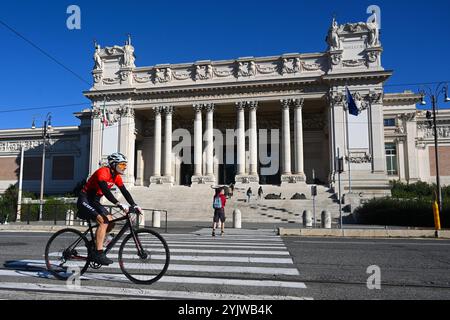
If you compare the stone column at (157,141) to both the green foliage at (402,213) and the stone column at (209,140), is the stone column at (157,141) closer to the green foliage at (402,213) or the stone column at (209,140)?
the stone column at (209,140)

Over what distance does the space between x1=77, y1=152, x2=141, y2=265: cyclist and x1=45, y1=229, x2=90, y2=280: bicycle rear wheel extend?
1.21ft

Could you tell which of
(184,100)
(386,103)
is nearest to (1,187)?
(184,100)

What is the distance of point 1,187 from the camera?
196ft

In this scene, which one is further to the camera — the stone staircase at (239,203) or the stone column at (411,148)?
the stone column at (411,148)

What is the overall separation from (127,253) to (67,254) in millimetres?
1192

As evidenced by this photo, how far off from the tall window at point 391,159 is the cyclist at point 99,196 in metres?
49.0

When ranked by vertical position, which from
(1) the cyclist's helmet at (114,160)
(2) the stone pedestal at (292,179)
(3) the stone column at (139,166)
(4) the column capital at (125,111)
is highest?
(4) the column capital at (125,111)

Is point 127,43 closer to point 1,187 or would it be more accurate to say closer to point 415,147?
point 1,187

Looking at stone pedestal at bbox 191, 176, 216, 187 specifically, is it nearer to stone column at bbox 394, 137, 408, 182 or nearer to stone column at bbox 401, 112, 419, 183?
stone column at bbox 394, 137, 408, 182

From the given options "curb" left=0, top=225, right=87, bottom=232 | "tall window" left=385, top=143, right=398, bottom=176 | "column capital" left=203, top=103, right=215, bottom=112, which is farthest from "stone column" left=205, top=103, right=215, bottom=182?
"curb" left=0, top=225, right=87, bottom=232

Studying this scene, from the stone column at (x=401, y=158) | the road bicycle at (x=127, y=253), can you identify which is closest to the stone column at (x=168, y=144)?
the stone column at (x=401, y=158)

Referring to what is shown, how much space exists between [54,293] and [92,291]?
1.67 feet

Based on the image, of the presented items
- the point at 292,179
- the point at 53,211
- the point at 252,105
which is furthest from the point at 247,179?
the point at 53,211

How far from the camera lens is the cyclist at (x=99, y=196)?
6.36 meters
